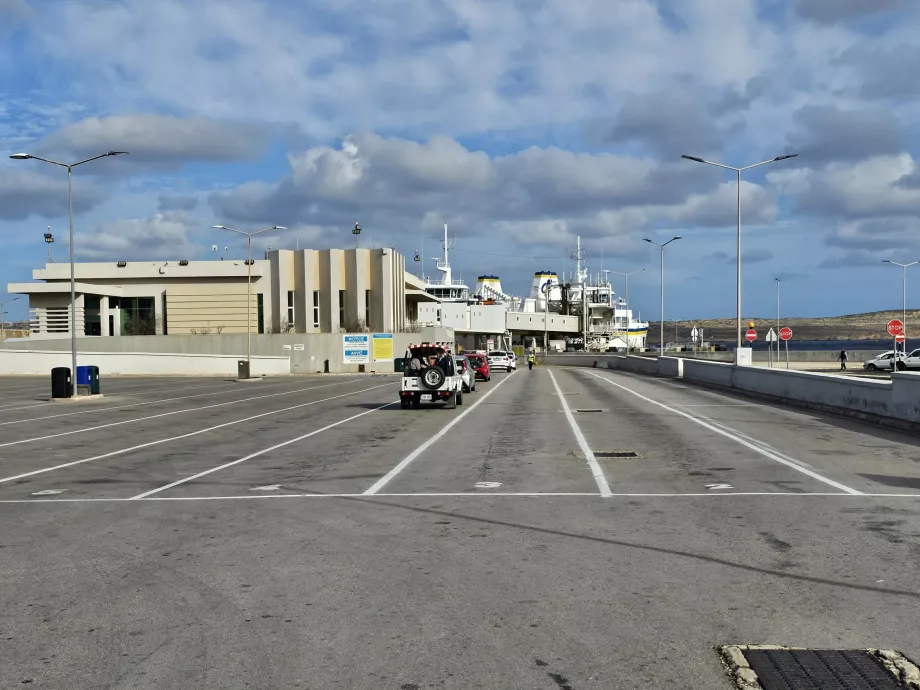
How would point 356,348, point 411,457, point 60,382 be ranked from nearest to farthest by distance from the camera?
point 411,457 → point 60,382 → point 356,348

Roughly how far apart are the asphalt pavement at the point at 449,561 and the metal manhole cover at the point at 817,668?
139mm

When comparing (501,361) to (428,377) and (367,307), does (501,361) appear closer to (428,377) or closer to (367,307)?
(367,307)

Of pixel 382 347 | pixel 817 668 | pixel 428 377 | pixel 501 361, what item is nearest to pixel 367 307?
pixel 382 347

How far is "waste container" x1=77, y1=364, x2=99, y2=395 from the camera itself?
3566cm

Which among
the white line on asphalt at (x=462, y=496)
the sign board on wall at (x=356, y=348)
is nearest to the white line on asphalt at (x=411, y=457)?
the white line on asphalt at (x=462, y=496)

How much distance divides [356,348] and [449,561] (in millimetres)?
61832

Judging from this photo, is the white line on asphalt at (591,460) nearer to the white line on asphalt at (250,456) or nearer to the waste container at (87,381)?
the white line on asphalt at (250,456)

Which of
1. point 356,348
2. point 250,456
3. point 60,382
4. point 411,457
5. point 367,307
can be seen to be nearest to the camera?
point 411,457

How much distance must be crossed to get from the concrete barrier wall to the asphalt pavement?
49510 mm

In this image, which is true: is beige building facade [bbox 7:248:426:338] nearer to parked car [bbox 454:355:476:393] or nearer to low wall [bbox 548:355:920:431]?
low wall [bbox 548:355:920:431]

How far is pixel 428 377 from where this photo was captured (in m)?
27.9

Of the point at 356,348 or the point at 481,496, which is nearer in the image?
the point at 481,496

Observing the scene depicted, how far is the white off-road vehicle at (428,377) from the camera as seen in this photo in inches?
1096

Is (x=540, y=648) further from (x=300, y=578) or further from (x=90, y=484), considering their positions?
(x=90, y=484)
